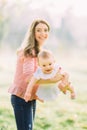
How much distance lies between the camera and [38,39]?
246 centimetres

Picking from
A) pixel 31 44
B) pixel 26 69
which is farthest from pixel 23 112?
pixel 31 44

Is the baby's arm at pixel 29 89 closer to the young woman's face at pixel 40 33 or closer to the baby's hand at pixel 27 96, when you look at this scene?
the baby's hand at pixel 27 96

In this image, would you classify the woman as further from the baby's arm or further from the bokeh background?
the bokeh background

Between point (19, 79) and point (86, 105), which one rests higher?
point (19, 79)

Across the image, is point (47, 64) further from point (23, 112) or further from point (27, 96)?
point (23, 112)

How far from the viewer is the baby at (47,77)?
2.30m

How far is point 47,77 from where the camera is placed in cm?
233

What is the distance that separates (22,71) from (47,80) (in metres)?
0.17

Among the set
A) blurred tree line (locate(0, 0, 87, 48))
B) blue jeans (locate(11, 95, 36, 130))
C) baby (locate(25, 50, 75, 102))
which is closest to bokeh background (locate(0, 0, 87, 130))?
blurred tree line (locate(0, 0, 87, 48))

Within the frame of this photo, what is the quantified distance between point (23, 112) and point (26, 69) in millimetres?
266

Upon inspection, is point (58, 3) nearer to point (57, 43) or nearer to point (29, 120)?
point (57, 43)

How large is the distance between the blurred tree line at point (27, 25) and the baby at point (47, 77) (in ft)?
14.5

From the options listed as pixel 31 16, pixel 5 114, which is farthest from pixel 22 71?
pixel 31 16

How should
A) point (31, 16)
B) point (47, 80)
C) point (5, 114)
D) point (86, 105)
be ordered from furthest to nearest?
point (31, 16)
point (86, 105)
point (5, 114)
point (47, 80)
